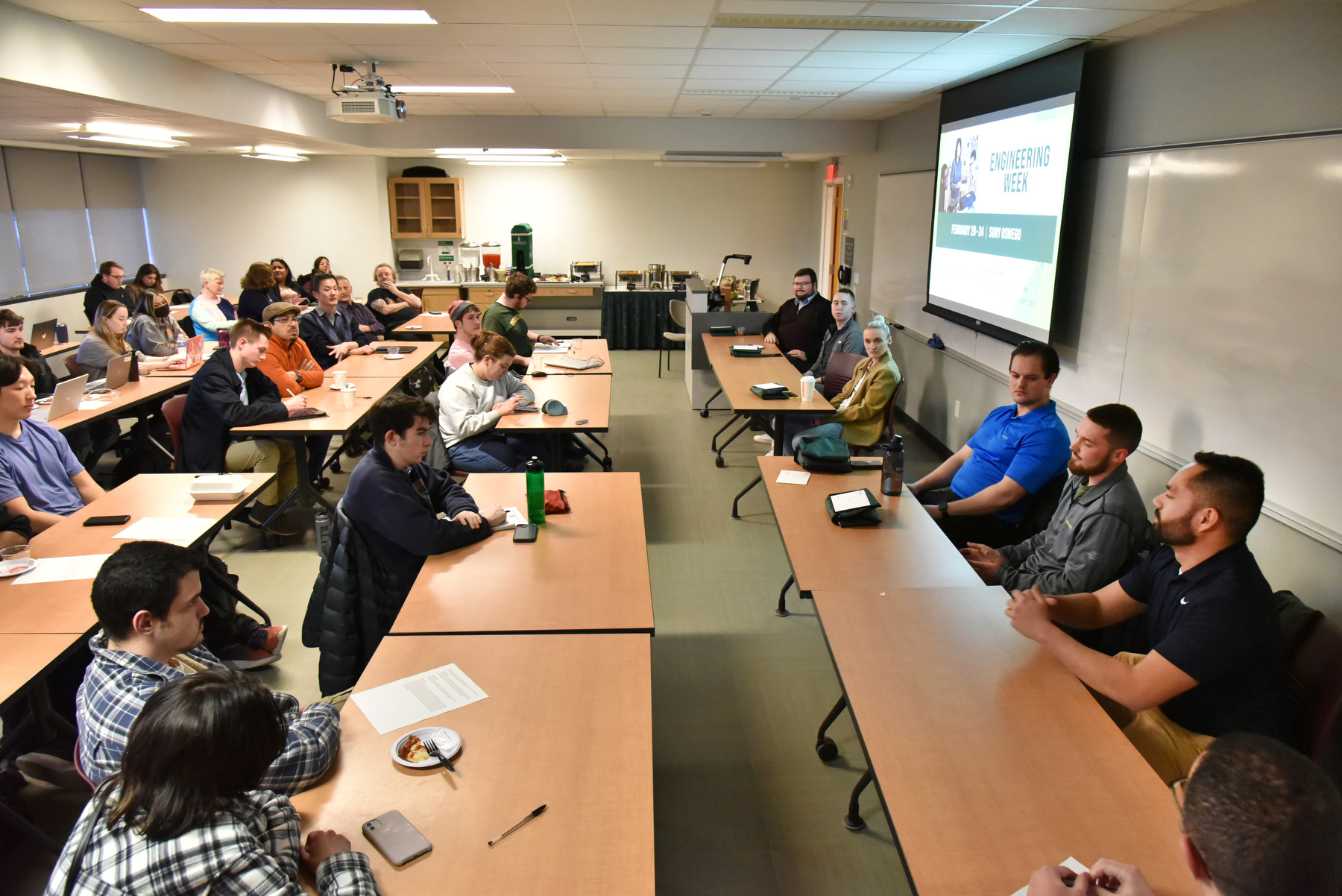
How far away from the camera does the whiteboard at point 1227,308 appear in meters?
2.90

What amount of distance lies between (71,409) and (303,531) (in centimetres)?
149

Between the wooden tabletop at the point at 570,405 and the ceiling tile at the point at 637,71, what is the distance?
206cm

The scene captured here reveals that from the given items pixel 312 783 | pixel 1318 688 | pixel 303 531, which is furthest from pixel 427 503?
pixel 1318 688

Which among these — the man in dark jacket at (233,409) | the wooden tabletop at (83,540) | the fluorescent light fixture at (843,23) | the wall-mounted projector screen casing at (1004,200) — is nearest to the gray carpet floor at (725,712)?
the man in dark jacket at (233,409)

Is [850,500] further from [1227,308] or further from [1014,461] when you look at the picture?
[1227,308]

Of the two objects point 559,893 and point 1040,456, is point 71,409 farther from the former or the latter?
point 1040,456

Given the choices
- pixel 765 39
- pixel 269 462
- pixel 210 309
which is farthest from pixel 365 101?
pixel 210 309

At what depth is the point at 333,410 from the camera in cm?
502

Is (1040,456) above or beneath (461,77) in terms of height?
beneath

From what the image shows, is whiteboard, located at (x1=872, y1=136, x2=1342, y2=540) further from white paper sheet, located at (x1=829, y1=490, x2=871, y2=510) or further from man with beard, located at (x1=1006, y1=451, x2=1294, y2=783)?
white paper sheet, located at (x1=829, y1=490, x2=871, y2=510)

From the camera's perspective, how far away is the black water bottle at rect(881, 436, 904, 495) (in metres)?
3.46

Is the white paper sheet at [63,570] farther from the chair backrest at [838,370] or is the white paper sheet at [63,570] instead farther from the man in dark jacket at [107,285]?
the man in dark jacket at [107,285]

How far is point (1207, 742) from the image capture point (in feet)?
7.00

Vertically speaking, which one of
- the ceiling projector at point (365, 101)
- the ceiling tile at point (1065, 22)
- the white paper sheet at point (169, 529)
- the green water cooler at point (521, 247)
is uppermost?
the ceiling tile at point (1065, 22)
